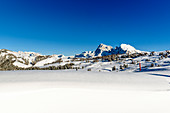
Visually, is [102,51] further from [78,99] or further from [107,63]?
[78,99]

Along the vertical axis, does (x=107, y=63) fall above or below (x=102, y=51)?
below

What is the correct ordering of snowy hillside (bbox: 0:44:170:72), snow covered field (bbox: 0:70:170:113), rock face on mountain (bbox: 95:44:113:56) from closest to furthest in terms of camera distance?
snow covered field (bbox: 0:70:170:113)
snowy hillside (bbox: 0:44:170:72)
rock face on mountain (bbox: 95:44:113:56)

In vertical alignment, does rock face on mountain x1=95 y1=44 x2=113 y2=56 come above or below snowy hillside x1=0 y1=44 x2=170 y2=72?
above

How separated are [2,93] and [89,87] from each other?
141cm

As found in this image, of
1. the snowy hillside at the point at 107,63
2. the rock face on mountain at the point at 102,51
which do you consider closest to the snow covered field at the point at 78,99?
the snowy hillside at the point at 107,63

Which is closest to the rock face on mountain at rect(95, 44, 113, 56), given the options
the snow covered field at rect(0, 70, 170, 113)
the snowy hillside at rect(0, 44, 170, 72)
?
the snowy hillside at rect(0, 44, 170, 72)

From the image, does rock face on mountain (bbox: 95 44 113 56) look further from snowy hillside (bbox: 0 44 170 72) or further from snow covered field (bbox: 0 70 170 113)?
snow covered field (bbox: 0 70 170 113)

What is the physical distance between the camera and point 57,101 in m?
1.44

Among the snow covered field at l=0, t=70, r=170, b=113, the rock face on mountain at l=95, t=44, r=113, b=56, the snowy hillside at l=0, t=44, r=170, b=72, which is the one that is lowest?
the snow covered field at l=0, t=70, r=170, b=113

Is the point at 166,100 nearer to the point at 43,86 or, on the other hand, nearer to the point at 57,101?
the point at 57,101

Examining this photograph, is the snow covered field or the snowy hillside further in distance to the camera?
the snowy hillside

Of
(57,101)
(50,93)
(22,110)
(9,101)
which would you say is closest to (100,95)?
(57,101)

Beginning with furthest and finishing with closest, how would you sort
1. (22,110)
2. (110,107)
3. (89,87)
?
(89,87)
(110,107)
(22,110)

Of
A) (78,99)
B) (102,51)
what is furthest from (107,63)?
(102,51)
